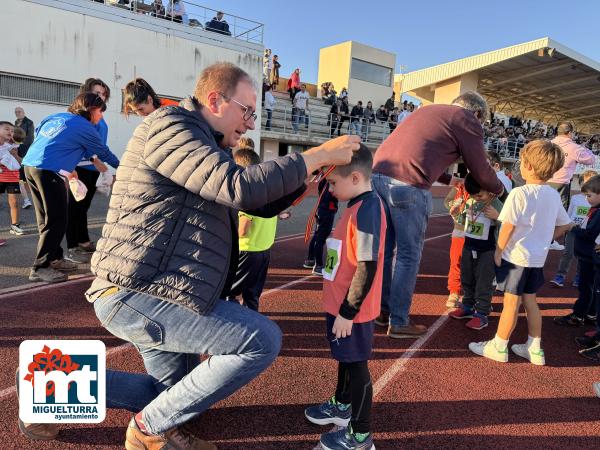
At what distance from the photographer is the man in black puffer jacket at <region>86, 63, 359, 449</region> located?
1.83 metres

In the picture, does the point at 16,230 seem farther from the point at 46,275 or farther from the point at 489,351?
the point at 489,351

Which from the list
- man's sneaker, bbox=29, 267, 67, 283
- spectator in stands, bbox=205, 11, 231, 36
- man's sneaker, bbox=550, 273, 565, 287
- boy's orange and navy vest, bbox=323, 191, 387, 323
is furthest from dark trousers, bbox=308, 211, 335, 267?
spectator in stands, bbox=205, 11, 231, 36

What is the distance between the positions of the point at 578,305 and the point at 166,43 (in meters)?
15.4

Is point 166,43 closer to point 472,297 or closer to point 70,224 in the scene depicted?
point 70,224

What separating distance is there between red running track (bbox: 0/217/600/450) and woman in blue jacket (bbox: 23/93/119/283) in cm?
48

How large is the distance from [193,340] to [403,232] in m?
2.26

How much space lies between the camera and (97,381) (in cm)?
216

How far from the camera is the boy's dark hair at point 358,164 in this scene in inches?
89.4

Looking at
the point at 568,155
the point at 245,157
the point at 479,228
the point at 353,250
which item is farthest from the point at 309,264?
the point at 568,155

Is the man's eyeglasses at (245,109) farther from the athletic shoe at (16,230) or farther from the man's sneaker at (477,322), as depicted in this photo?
the athletic shoe at (16,230)

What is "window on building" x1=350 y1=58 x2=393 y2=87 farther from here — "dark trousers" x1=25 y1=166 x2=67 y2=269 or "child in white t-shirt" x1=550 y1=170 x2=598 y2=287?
"dark trousers" x1=25 y1=166 x2=67 y2=269

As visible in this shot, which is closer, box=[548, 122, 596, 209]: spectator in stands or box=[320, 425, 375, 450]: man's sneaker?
box=[320, 425, 375, 450]: man's sneaker

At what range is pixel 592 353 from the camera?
12.4ft

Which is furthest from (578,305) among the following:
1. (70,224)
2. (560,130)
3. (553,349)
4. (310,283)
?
(70,224)
